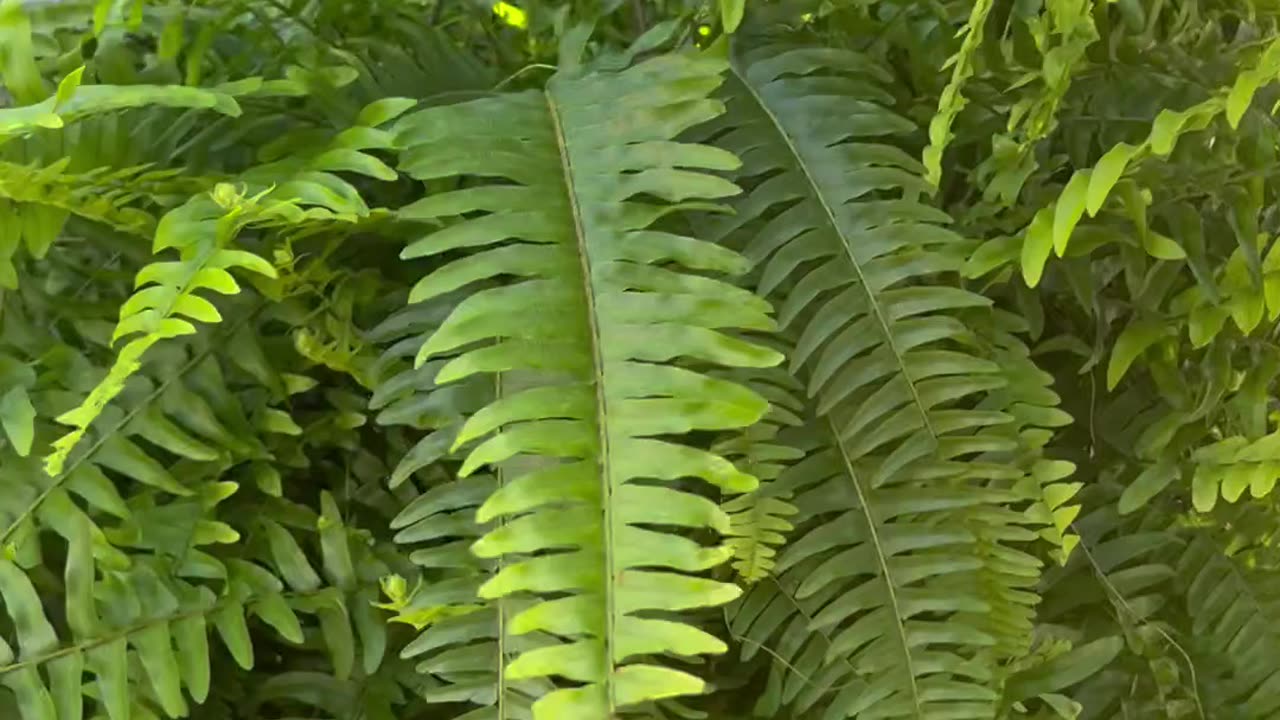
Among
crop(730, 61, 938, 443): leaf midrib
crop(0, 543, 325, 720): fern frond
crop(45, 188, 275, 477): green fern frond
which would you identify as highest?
crop(45, 188, 275, 477): green fern frond

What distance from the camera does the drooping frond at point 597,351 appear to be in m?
0.36

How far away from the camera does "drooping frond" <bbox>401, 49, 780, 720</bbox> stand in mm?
356

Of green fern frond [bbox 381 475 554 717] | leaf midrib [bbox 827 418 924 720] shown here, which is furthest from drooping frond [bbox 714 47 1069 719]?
green fern frond [bbox 381 475 554 717]

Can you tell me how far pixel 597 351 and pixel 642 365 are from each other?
17mm

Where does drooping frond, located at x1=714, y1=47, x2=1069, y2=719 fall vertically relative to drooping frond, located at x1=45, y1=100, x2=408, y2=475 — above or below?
below

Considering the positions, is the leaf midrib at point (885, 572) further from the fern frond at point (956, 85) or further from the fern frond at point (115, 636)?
the fern frond at point (115, 636)

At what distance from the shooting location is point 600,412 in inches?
15.4

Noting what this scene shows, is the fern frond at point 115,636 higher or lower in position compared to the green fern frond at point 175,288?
lower

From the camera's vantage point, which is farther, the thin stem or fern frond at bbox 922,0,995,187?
the thin stem

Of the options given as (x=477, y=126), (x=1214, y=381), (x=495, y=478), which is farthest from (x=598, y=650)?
(x=1214, y=381)

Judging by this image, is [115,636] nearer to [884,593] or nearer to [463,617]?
[463,617]

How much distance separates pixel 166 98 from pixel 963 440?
341 millimetres

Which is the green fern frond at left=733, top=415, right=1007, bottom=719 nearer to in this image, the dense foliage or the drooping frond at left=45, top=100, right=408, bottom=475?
the dense foliage

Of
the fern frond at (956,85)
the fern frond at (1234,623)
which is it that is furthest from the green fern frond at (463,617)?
the fern frond at (1234,623)
